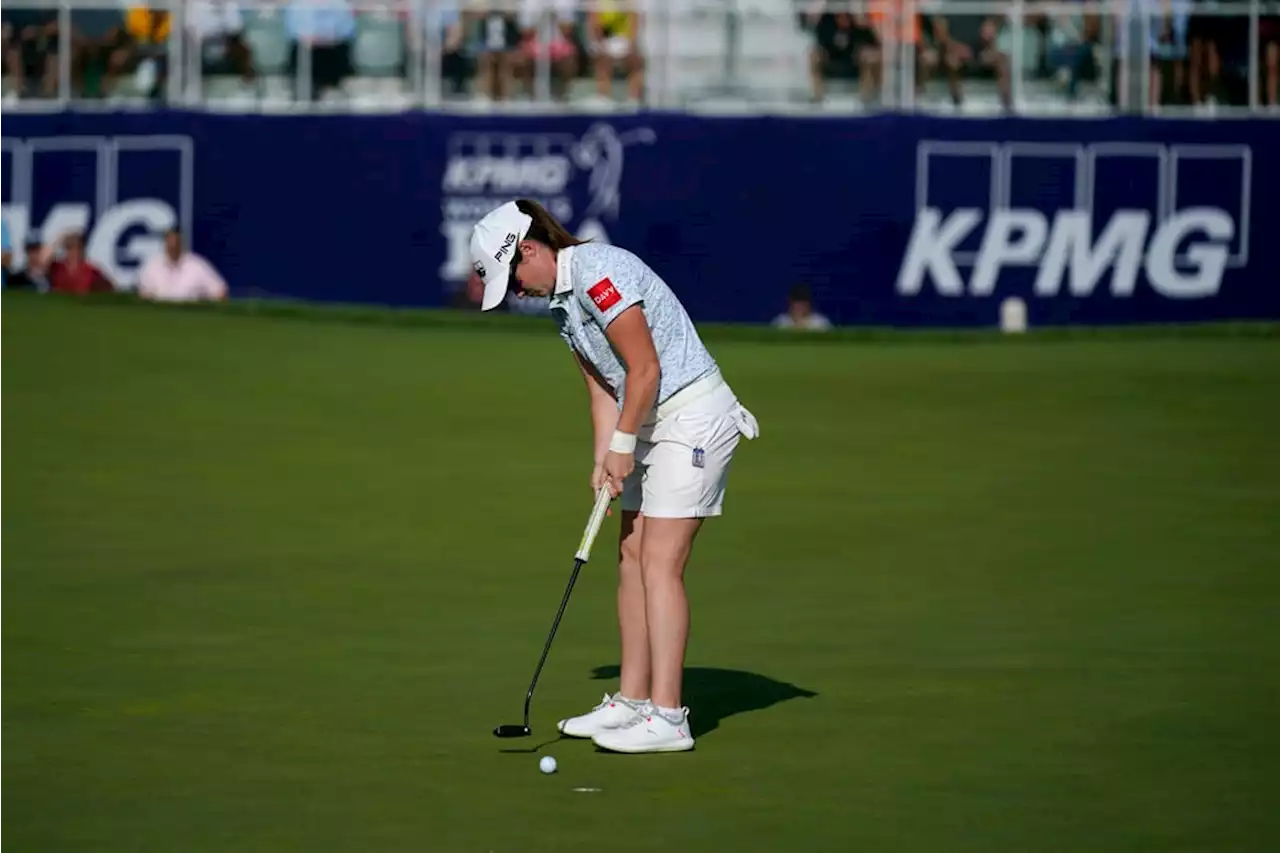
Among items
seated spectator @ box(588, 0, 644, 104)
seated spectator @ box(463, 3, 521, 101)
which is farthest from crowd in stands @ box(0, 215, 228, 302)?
seated spectator @ box(588, 0, 644, 104)

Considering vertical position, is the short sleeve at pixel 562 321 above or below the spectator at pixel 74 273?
above

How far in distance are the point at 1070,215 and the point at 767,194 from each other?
3.29m

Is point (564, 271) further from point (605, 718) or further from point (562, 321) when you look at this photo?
point (605, 718)

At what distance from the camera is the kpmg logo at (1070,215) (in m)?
26.8

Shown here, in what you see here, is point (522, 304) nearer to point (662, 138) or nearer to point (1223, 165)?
point (662, 138)

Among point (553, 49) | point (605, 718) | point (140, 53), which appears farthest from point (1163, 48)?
point (605, 718)

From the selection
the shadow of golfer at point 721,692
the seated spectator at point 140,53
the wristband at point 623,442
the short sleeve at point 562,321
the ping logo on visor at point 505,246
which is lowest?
the shadow of golfer at point 721,692

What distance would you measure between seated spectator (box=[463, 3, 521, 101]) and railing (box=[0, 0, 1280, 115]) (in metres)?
0.02

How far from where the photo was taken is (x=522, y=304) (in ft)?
86.6

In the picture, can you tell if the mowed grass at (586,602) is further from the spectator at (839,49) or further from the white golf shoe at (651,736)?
the spectator at (839,49)

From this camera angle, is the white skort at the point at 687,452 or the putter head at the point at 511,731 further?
the putter head at the point at 511,731

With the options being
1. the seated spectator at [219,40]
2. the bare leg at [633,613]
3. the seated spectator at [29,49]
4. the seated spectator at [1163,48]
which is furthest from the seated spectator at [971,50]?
the bare leg at [633,613]

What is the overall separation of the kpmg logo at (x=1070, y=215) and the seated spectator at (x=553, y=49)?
3.99 meters

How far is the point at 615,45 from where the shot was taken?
2733cm
